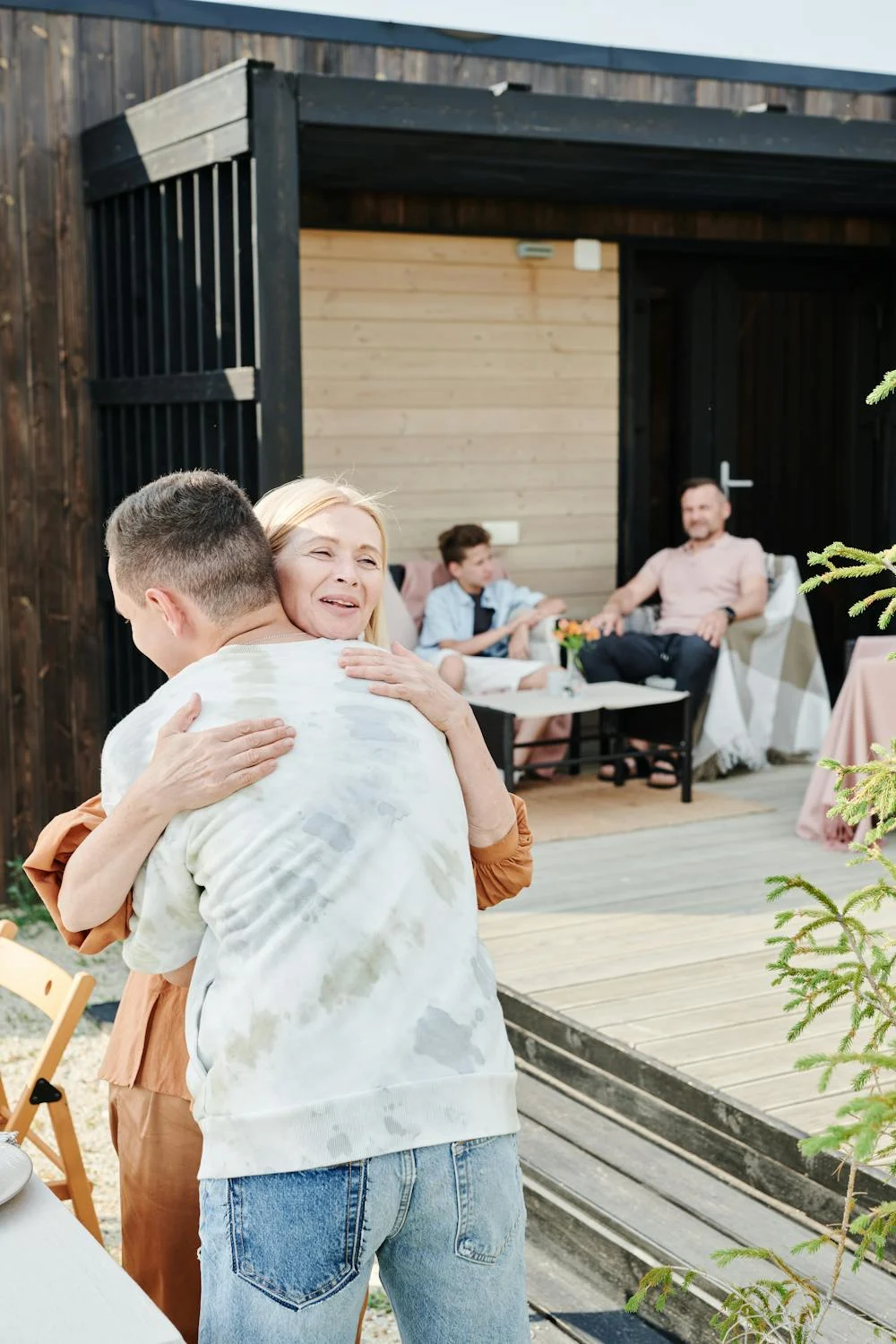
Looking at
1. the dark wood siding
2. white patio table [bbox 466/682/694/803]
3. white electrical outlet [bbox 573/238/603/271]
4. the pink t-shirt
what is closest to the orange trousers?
white patio table [bbox 466/682/694/803]

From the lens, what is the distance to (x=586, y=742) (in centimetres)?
759

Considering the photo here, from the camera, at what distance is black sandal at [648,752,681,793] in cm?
671

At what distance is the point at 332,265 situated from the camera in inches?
284

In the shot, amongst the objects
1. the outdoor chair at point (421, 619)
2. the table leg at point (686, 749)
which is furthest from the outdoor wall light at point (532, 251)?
the table leg at point (686, 749)

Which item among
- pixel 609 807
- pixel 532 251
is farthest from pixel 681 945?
pixel 532 251

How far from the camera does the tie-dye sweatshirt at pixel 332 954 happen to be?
1421mm

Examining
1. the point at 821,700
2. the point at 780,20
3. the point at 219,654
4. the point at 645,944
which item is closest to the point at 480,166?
the point at 780,20

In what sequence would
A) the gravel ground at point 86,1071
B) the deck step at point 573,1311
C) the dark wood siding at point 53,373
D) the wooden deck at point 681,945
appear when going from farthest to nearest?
the dark wood siding at point 53,373 → the gravel ground at point 86,1071 → the wooden deck at point 681,945 → the deck step at point 573,1311

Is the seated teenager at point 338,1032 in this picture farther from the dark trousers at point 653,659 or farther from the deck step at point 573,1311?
the dark trousers at point 653,659

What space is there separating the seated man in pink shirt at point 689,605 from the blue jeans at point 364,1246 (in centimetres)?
532

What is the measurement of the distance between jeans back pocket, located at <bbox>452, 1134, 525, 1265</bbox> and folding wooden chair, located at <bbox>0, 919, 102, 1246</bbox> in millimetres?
1103

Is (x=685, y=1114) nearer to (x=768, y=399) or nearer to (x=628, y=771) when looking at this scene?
(x=628, y=771)

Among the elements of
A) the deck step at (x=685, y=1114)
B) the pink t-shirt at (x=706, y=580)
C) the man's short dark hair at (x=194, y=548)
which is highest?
the man's short dark hair at (x=194, y=548)

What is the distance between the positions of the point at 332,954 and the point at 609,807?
5108 mm
